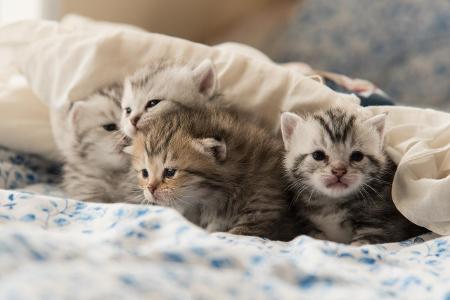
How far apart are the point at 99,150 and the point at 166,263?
2.43 feet

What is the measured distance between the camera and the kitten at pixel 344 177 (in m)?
1.36

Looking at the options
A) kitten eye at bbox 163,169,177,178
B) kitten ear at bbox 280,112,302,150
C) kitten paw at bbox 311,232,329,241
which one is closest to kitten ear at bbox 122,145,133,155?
kitten eye at bbox 163,169,177,178

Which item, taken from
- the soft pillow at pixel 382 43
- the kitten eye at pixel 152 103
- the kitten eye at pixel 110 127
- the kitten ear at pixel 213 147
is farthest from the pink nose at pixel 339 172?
the soft pillow at pixel 382 43

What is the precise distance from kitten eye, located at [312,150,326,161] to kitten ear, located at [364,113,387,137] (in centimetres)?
12

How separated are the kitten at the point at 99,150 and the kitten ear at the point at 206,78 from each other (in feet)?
0.78

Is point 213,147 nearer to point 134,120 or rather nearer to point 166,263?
point 134,120

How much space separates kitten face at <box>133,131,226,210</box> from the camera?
133 cm

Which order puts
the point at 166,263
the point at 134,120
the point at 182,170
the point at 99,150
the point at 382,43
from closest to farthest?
the point at 166,263, the point at 182,170, the point at 134,120, the point at 99,150, the point at 382,43

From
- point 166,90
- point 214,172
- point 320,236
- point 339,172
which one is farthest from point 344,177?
point 166,90

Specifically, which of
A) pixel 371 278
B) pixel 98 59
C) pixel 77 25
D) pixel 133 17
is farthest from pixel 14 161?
pixel 133 17

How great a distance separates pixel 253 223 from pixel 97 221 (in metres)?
0.38

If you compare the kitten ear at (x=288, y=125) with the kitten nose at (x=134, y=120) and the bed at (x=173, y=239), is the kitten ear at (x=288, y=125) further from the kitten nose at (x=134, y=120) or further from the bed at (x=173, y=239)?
the kitten nose at (x=134, y=120)

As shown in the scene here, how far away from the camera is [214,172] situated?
4.45 feet

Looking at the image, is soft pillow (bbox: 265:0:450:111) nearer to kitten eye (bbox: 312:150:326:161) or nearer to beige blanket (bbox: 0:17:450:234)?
beige blanket (bbox: 0:17:450:234)
